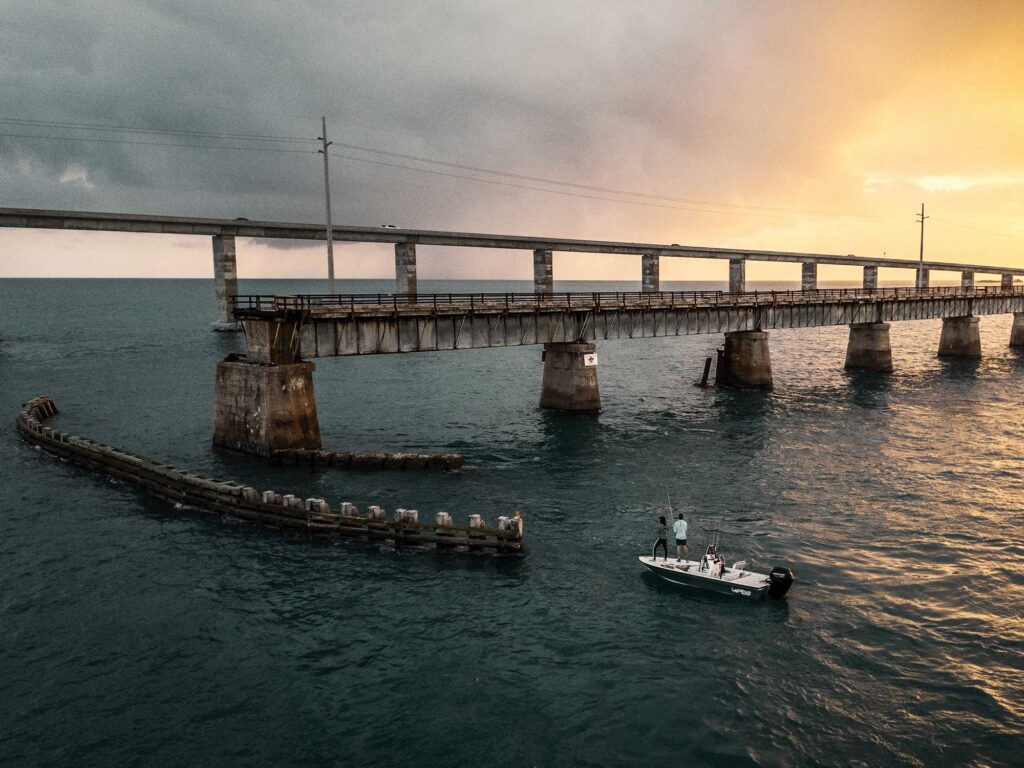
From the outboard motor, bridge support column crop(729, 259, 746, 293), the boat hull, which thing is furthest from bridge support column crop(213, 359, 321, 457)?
bridge support column crop(729, 259, 746, 293)

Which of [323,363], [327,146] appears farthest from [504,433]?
[323,363]

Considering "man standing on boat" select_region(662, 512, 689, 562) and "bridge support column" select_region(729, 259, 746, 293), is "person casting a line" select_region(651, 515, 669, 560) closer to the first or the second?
"man standing on boat" select_region(662, 512, 689, 562)

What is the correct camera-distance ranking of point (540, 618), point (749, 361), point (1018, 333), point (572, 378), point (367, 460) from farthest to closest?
point (1018, 333) < point (749, 361) < point (572, 378) < point (367, 460) < point (540, 618)

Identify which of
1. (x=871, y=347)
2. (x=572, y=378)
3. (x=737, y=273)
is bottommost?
(x=572, y=378)

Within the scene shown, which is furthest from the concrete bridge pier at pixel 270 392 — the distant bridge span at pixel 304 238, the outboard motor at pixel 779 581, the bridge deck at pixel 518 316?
the distant bridge span at pixel 304 238

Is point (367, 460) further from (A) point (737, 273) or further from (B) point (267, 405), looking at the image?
(A) point (737, 273)

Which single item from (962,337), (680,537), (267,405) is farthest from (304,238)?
(680,537)
